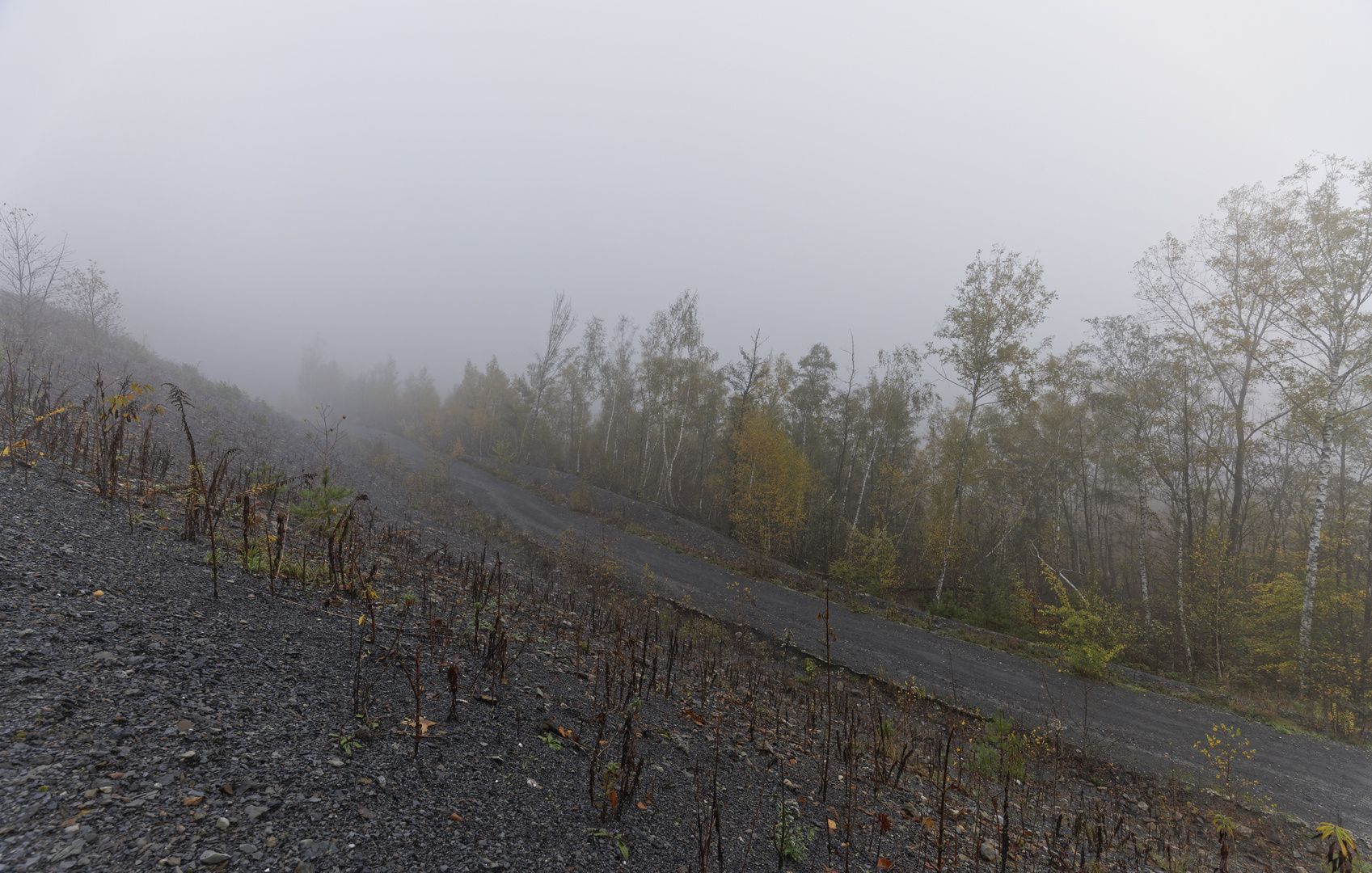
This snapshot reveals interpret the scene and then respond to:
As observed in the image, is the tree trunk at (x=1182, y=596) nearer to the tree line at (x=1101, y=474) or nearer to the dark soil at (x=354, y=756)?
the tree line at (x=1101, y=474)

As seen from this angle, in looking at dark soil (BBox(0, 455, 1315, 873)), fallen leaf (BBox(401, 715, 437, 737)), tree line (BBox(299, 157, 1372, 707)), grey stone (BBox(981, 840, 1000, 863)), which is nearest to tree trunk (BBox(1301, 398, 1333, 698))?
tree line (BBox(299, 157, 1372, 707))

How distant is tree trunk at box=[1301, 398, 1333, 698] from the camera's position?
1077 centimetres

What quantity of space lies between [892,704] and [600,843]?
7.40 metres

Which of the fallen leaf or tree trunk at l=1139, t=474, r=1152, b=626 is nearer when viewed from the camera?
the fallen leaf

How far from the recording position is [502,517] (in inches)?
696

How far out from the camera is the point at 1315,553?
36.9ft

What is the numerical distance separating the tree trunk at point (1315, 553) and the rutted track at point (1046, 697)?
3501 millimetres

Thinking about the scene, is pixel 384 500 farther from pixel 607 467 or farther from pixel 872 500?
pixel 872 500

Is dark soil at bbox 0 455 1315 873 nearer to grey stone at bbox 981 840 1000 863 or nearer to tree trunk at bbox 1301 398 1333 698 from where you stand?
grey stone at bbox 981 840 1000 863

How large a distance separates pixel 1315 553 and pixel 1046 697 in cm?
867

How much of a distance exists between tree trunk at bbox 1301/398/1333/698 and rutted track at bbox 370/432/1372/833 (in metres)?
3.50

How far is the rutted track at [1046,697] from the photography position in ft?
22.3

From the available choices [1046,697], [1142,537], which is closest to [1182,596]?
[1142,537]

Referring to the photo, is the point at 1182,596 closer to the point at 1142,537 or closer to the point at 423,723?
the point at 1142,537
